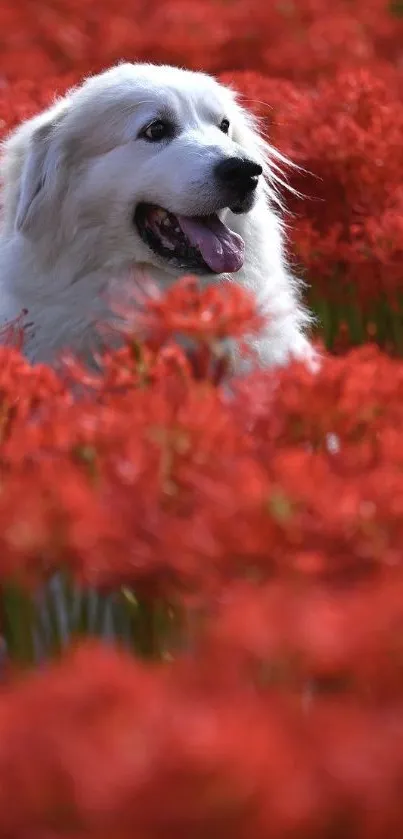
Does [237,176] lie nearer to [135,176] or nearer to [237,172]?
[237,172]

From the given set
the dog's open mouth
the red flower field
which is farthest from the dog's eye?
the red flower field

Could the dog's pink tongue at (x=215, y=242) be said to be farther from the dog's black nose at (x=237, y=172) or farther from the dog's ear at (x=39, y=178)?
the dog's ear at (x=39, y=178)

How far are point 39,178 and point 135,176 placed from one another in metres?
0.30

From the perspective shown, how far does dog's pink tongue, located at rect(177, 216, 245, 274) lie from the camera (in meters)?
3.84

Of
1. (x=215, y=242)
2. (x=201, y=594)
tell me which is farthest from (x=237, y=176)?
(x=201, y=594)

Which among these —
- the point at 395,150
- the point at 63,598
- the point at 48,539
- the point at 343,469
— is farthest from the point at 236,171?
the point at 48,539

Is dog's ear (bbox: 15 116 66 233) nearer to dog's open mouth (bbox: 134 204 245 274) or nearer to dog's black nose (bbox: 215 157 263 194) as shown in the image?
dog's open mouth (bbox: 134 204 245 274)

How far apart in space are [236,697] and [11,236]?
3.13 m

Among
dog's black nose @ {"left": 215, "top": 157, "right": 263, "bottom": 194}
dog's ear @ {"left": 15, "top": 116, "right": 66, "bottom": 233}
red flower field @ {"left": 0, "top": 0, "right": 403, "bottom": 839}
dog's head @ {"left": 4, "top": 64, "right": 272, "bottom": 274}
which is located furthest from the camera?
dog's ear @ {"left": 15, "top": 116, "right": 66, "bottom": 233}

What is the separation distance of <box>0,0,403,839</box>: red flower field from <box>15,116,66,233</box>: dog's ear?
1809mm

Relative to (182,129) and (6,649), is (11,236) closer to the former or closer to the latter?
(182,129)

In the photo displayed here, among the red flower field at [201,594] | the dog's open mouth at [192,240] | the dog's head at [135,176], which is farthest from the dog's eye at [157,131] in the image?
the red flower field at [201,594]

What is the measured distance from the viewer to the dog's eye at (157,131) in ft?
13.0

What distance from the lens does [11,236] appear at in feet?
13.9
